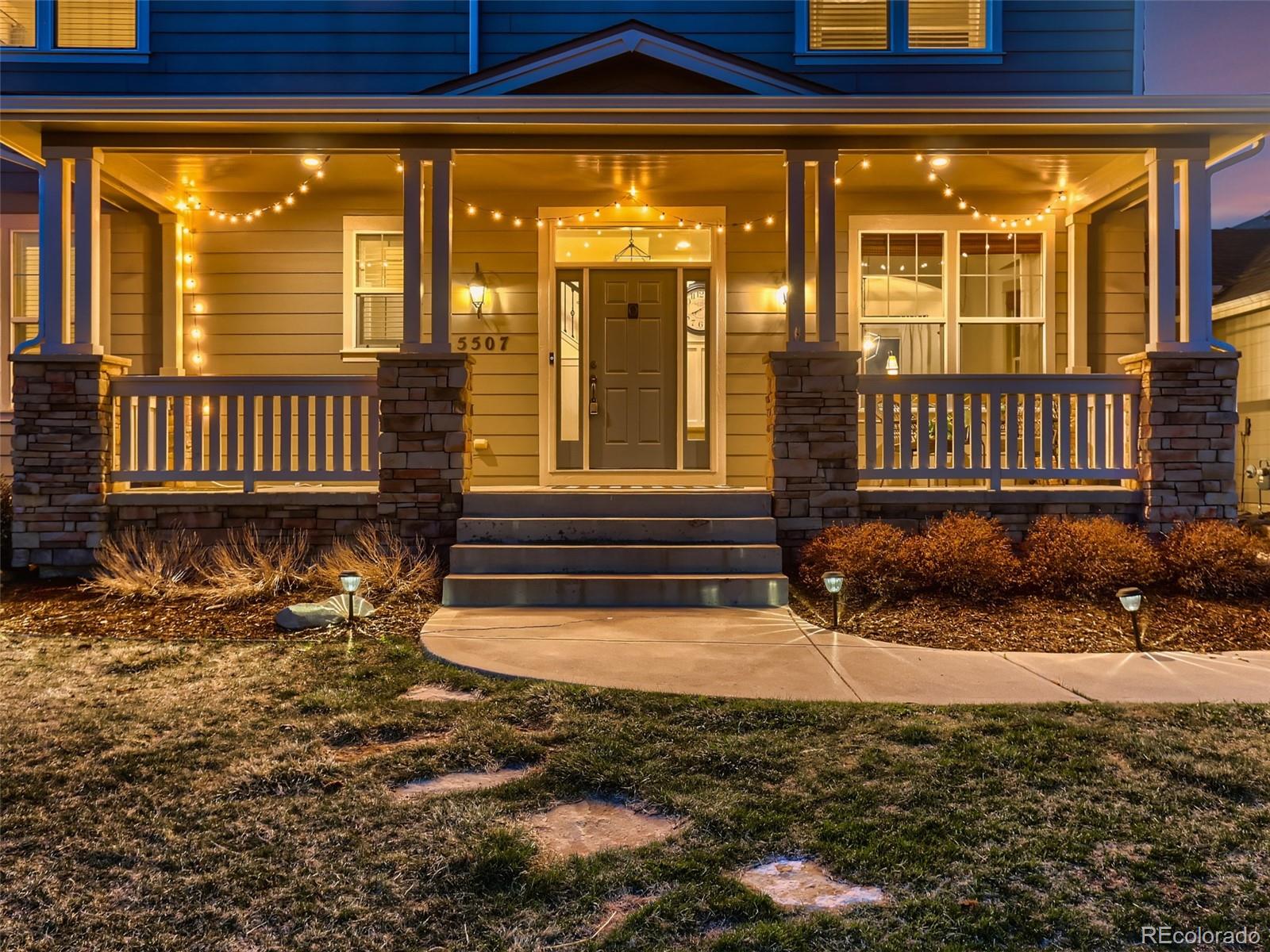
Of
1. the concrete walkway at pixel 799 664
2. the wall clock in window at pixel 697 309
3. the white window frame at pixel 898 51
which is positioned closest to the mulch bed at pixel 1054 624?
the concrete walkway at pixel 799 664

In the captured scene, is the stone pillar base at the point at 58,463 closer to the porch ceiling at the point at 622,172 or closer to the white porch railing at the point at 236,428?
the white porch railing at the point at 236,428

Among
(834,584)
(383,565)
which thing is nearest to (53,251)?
(383,565)

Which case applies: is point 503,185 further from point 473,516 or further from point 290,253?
point 473,516

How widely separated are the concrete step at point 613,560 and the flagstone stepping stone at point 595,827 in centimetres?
319

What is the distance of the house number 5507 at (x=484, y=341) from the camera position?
7988 mm

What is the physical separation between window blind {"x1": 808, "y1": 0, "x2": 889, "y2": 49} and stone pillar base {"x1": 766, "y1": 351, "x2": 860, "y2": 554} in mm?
3230

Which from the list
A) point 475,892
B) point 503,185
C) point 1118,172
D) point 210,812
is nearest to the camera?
point 475,892

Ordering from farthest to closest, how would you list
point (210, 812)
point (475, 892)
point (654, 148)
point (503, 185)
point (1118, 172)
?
point (503, 185)
point (1118, 172)
point (654, 148)
point (210, 812)
point (475, 892)

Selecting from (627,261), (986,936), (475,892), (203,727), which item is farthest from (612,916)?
(627,261)

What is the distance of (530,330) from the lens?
8000 millimetres

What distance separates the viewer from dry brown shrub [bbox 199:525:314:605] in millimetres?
5500

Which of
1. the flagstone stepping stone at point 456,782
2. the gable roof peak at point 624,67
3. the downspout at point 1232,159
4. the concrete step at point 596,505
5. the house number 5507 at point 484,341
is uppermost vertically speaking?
the gable roof peak at point 624,67

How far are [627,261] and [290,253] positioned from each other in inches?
125

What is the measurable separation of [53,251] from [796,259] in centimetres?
558
